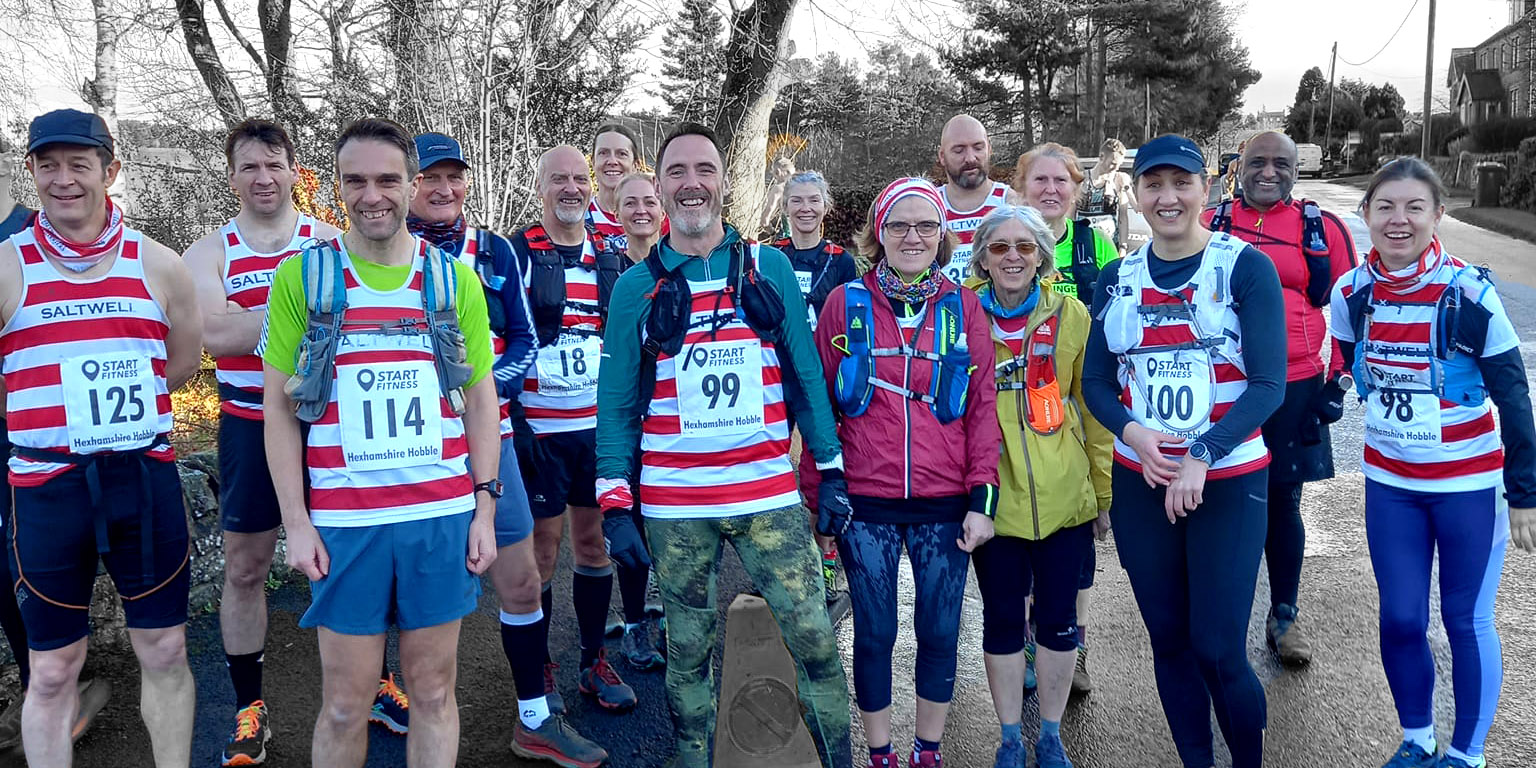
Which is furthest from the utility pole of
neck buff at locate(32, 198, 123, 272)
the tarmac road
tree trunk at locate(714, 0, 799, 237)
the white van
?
neck buff at locate(32, 198, 123, 272)

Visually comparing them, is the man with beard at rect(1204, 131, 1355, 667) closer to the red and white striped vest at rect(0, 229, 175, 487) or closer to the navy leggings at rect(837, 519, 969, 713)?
the navy leggings at rect(837, 519, 969, 713)

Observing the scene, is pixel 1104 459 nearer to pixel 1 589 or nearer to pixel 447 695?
pixel 447 695

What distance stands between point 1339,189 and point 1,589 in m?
46.0

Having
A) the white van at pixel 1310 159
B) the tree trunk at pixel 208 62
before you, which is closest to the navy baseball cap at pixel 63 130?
the tree trunk at pixel 208 62

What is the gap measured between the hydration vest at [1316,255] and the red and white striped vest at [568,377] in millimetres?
2830

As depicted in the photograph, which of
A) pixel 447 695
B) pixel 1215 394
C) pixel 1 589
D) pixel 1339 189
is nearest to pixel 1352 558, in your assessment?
pixel 1215 394

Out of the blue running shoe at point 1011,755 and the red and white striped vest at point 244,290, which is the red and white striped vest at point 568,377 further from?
the blue running shoe at point 1011,755

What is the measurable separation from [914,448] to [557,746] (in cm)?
179

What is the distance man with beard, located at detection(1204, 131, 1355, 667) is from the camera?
4.48m

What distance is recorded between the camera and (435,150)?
4031 millimetres

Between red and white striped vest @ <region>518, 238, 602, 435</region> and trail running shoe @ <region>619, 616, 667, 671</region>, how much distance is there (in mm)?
1126

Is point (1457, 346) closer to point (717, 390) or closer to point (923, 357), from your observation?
point (923, 357)

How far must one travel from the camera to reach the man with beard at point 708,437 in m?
3.24

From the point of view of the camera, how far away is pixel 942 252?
149 inches
